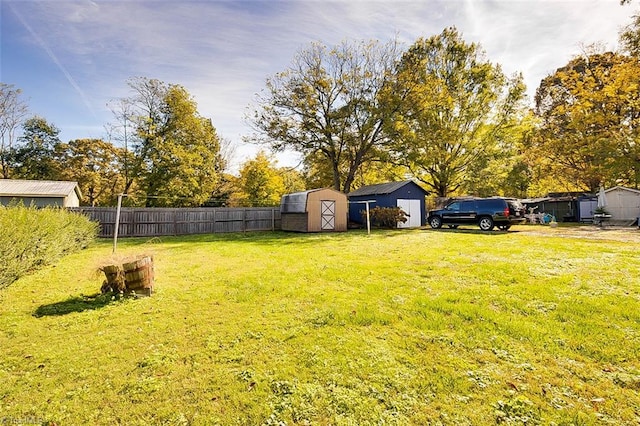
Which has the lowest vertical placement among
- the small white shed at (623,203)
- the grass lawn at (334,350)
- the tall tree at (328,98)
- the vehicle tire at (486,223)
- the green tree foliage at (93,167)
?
the grass lawn at (334,350)

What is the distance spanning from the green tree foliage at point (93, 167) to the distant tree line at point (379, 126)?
0.41 feet

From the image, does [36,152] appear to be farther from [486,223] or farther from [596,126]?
[596,126]

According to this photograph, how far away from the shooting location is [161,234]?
15.0m

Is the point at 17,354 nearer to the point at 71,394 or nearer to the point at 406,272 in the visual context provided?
Result: the point at 71,394

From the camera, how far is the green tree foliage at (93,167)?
2527 centimetres

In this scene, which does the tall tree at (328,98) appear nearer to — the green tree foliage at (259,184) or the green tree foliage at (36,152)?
the green tree foliage at (259,184)

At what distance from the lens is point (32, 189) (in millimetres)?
16031

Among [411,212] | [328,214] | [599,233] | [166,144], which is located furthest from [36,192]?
[599,233]

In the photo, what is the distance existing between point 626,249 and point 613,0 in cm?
812

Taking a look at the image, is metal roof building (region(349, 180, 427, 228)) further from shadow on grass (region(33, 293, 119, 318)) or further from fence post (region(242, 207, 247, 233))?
shadow on grass (region(33, 293, 119, 318))

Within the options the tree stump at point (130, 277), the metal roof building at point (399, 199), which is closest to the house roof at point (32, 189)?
the tree stump at point (130, 277)

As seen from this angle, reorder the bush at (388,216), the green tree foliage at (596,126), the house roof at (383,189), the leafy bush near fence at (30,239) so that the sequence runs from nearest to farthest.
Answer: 1. the leafy bush near fence at (30,239)
2. the bush at (388,216)
3. the green tree foliage at (596,126)
4. the house roof at (383,189)

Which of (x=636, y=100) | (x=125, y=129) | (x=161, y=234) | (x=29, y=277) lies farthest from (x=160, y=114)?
(x=636, y=100)

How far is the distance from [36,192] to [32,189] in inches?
21.1
